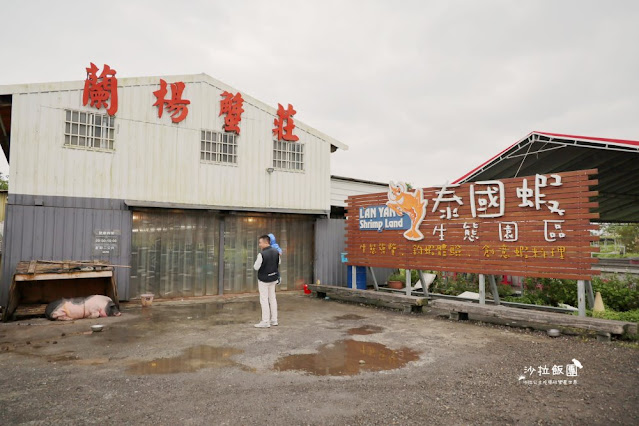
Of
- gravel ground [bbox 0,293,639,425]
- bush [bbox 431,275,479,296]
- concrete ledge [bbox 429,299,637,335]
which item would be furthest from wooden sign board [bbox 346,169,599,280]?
bush [bbox 431,275,479,296]

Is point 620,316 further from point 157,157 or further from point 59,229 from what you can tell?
point 59,229

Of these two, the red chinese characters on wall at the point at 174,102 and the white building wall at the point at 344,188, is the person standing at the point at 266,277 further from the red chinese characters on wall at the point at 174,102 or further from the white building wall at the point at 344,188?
the white building wall at the point at 344,188

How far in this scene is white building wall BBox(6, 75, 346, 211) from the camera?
10711mm

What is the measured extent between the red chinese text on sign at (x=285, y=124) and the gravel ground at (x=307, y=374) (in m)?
7.79

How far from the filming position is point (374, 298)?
11.5 metres

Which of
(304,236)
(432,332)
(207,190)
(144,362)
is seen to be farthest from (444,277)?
(144,362)

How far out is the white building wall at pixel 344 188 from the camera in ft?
53.3

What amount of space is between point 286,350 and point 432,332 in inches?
130

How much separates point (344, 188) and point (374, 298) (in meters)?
6.27

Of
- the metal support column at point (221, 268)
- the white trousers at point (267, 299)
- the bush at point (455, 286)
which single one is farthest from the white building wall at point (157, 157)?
the white trousers at point (267, 299)

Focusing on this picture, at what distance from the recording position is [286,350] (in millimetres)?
6852

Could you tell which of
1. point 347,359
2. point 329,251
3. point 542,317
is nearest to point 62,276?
point 347,359

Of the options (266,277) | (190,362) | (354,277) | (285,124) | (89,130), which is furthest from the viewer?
(285,124)

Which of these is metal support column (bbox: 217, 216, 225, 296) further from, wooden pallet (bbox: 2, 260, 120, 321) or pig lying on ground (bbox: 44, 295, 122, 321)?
pig lying on ground (bbox: 44, 295, 122, 321)
